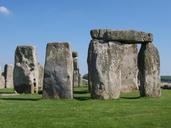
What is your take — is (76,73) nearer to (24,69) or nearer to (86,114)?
(24,69)

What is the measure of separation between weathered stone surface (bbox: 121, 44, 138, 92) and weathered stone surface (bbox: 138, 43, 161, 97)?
192 inches

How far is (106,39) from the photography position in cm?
2134

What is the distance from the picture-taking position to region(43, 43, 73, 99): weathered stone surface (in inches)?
812

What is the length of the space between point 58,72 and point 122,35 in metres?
3.34

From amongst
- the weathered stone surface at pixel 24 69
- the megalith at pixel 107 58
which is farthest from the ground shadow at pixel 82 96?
the weathered stone surface at pixel 24 69

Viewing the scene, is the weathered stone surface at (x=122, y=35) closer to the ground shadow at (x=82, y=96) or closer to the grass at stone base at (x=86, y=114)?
the ground shadow at (x=82, y=96)

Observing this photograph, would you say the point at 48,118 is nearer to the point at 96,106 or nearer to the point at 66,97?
the point at 96,106

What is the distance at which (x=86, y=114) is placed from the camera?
51.1 feet

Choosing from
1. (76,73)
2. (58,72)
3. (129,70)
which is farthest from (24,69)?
(76,73)

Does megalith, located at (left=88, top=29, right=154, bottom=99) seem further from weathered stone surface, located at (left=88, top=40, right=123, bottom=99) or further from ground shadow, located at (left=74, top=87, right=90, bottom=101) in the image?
ground shadow, located at (left=74, top=87, right=90, bottom=101)

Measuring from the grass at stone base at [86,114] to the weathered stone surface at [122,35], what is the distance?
3.37m

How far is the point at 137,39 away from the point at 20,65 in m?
8.26

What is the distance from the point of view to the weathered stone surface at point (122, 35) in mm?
21344

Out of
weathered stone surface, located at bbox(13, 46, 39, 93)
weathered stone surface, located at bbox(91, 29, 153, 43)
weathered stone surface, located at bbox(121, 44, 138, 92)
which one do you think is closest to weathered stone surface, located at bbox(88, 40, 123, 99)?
weathered stone surface, located at bbox(91, 29, 153, 43)
